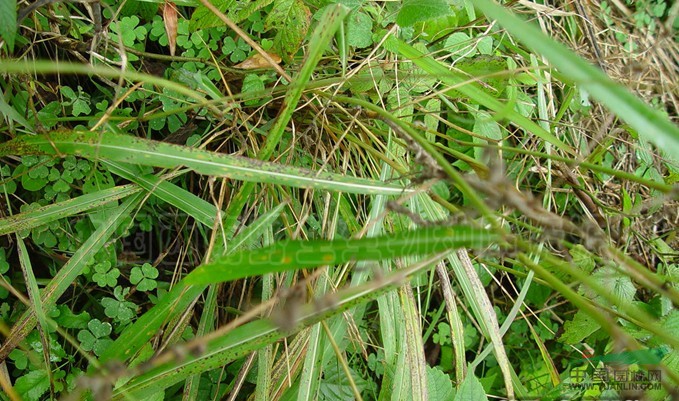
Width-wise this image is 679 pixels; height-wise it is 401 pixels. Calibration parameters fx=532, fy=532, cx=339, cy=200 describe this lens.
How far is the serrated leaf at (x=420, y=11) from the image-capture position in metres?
1.19

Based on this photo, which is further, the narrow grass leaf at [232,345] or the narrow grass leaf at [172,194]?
the narrow grass leaf at [172,194]

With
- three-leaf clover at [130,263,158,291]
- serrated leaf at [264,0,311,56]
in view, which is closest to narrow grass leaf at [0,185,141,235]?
three-leaf clover at [130,263,158,291]

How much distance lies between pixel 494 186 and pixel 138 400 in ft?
2.48

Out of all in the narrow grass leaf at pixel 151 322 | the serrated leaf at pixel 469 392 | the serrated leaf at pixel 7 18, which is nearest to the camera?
the serrated leaf at pixel 7 18

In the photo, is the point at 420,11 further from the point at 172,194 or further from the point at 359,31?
the point at 172,194

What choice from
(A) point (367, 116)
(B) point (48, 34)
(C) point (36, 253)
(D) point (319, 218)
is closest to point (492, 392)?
(D) point (319, 218)

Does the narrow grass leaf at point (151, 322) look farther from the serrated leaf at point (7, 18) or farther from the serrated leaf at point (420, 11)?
the serrated leaf at point (420, 11)

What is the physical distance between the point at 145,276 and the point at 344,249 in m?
0.66

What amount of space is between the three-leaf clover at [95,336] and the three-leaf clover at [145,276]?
10cm

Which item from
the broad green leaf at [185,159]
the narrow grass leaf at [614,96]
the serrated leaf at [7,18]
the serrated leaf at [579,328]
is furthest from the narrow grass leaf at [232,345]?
the serrated leaf at [579,328]

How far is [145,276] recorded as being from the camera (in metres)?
1.18

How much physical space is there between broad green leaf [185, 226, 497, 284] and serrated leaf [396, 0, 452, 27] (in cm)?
65

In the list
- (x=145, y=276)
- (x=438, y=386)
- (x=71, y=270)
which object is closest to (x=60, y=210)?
(x=71, y=270)

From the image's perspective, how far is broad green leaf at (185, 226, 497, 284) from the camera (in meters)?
0.69
